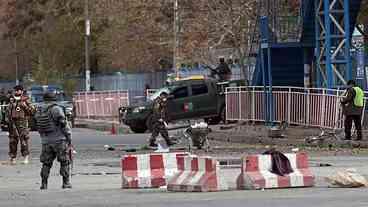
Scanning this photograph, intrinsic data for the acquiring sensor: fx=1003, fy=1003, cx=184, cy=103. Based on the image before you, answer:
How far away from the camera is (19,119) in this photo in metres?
23.2

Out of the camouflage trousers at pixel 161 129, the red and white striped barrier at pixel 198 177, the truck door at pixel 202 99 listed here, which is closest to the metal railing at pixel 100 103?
the truck door at pixel 202 99

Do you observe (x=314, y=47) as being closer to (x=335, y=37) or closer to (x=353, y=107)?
(x=335, y=37)

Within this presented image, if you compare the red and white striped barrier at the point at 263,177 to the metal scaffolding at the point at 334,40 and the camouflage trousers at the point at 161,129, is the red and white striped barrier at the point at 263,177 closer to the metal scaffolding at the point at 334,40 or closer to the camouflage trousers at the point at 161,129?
the camouflage trousers at the point at 161,129

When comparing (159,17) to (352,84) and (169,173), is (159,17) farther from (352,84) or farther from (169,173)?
(169,173)

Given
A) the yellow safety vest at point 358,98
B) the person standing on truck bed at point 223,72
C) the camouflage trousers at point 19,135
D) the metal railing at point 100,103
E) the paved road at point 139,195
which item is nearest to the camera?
the paved road at point 139,195

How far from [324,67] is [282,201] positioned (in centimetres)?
1972

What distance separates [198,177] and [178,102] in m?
22.6

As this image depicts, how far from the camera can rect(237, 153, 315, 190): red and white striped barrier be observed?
51.9 feet

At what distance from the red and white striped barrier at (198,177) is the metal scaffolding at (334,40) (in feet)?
50.4

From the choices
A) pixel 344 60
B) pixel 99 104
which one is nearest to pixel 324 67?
pixel 344 60

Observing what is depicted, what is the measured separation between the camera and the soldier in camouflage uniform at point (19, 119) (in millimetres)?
22969

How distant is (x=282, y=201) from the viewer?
13852 millimetres

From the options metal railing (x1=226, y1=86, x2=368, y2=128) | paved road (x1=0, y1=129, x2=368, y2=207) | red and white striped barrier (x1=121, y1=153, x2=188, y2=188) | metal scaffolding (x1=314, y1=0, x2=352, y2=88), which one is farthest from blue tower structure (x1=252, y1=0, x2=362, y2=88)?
red and white striped barrier (x1=121, y1=153, x2=188, y2=188)

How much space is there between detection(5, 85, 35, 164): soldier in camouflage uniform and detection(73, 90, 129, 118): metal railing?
2754 cm
